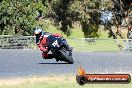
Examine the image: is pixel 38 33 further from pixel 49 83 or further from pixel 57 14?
pixel 57 14

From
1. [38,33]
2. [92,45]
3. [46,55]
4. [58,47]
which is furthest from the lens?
[92,45]

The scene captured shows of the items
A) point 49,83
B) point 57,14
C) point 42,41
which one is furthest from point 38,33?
point 57,14

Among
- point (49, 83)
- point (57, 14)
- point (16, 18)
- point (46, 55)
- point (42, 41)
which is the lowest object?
point (57, 14)

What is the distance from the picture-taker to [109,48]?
1684 inches

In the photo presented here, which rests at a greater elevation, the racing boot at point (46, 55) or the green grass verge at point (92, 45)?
the racing boot at point (46, 55)

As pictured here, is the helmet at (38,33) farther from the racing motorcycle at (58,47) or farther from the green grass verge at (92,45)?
the green grass verge at (92,45)

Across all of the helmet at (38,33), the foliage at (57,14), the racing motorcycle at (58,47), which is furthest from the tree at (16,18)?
the helmet at (38,33)

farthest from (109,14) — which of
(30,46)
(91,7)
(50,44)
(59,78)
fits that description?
(50,44)

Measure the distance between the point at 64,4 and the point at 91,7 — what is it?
3.77 m

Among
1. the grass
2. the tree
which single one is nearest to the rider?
the grass

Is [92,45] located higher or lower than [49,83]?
lower

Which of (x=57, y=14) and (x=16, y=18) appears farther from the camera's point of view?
(x=57, y=14)

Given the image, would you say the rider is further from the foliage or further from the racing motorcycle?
the foliage

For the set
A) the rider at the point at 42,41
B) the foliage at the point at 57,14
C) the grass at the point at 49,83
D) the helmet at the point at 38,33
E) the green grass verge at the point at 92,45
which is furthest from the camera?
the foliage at the point at 57,14
